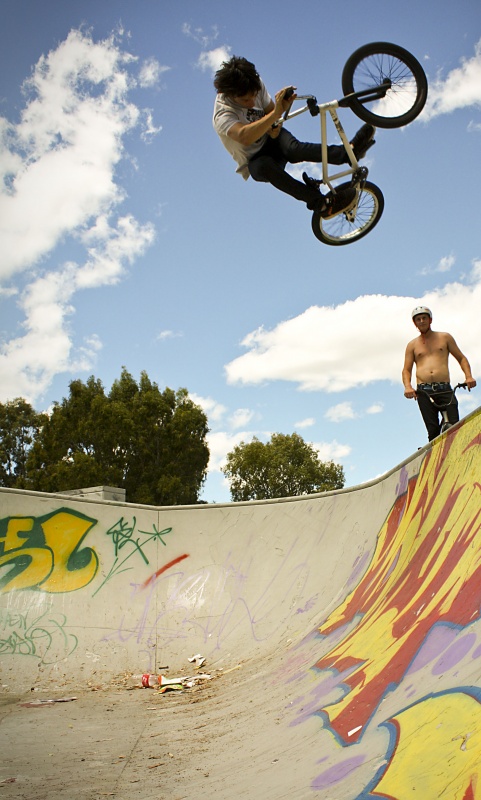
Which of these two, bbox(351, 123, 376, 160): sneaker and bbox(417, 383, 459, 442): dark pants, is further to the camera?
bbox(417, 383, 459, 442): dark pants

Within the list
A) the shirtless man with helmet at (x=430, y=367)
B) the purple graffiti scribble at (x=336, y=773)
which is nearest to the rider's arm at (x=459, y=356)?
the shirtless man with helmet at (x=430, y=367)

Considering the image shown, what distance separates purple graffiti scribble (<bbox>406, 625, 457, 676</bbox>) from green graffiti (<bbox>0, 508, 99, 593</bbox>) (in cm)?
507

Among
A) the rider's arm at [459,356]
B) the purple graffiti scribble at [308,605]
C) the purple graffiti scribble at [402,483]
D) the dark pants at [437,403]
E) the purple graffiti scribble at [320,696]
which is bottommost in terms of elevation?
the purple graffiti scribble at [320,696]

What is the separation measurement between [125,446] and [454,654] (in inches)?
928

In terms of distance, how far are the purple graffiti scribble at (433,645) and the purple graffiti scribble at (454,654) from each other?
0.08 m

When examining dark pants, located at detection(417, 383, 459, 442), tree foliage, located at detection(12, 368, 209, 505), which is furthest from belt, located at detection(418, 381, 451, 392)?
tree foliage, located at detection(12, 368, 209, 505)

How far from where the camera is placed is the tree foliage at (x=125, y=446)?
82.1 ft

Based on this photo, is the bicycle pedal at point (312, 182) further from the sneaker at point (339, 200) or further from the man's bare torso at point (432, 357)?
the man's bare torso at point (432, 357)

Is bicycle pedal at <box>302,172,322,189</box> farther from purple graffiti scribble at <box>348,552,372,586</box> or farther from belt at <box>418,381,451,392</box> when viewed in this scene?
purple graffiti scribble at <box>348,552,372,586</box>

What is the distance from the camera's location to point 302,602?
21.7ft

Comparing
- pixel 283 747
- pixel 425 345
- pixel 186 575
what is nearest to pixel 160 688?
pixel 186 575

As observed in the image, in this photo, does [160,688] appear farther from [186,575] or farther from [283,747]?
[283,747]

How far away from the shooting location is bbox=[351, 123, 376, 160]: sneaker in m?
4.88

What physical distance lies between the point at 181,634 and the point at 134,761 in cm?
323
